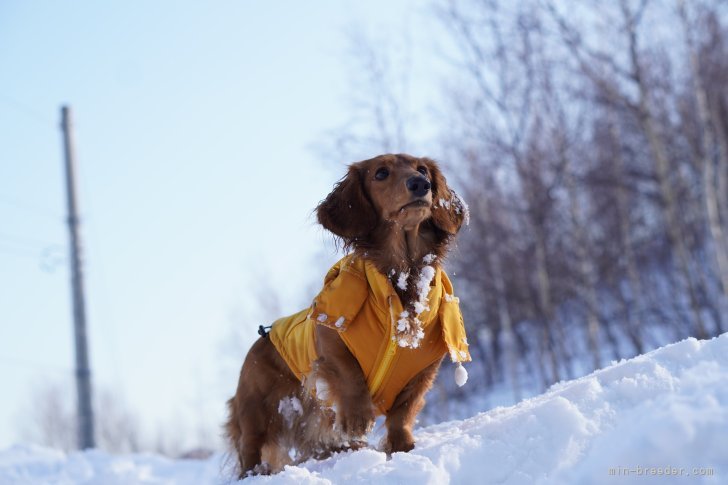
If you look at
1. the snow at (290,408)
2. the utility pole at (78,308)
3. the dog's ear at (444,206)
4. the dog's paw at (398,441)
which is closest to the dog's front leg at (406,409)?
the dog's paw at (398,441)

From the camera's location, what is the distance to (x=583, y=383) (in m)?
2.87

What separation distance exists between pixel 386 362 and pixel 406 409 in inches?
11.7

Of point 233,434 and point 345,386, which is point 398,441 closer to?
point 345,386

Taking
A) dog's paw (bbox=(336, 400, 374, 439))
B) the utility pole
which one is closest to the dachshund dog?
dog's paw (bbox=(336, 400, 374, 439))

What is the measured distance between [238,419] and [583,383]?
81.9 inches

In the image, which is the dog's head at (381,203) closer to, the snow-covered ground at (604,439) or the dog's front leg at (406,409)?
the dog's front leg at (406,409)

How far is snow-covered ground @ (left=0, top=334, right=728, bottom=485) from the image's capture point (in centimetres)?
185

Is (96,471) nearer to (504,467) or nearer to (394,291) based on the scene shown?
(394,291)

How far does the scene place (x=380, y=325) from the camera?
3.50 metres

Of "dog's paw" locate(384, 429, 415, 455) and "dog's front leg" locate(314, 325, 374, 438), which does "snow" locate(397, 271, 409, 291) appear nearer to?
"dog's front leg" locate(314, 325, 374, 438)

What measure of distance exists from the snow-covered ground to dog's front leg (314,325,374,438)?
0.60ft

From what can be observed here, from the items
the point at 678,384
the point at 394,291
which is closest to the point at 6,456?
the point at 394,291

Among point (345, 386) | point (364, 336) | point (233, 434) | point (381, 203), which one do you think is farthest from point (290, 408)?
point (381, 203)

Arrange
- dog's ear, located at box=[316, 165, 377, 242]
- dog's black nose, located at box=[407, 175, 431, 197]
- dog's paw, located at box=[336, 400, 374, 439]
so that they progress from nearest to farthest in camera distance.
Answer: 1. dog's paw, located at box=[336, 400, 374, 439]
2. dog's black nose, located at box=[407, 175, 431, 197]
3. dog's ear, located at box=[316, 165, 377, 242]
